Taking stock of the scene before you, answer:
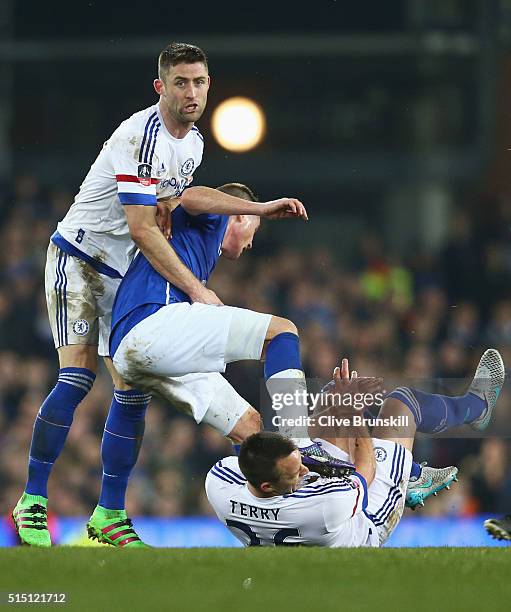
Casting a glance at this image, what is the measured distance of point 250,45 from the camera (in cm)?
1675

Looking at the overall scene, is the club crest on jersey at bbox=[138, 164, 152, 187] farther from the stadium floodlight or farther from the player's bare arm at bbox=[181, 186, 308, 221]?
the stadium floodlight

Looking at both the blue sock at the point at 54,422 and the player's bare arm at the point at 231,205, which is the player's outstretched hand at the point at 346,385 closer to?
the player's bare arm at the point at 231,205

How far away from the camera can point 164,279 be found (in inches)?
248

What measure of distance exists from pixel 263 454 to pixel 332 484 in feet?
1.41

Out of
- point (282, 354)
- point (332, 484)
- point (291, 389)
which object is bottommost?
Answer: point (332, 484)

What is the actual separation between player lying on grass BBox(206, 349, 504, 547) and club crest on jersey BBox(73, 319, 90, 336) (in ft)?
2.91

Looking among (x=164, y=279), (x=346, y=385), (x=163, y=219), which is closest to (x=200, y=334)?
(x=164, y=279)

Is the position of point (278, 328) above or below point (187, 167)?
below

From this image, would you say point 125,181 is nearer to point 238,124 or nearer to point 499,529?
point 499,529

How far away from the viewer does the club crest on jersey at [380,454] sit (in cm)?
684

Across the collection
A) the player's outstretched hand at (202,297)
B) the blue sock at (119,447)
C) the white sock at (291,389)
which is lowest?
the blue sock at (119,447)

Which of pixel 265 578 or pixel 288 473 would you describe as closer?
pixel 265 578

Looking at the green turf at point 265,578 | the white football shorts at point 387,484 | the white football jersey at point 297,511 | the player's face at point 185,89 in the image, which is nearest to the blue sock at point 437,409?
the white football shorts at point 387,484

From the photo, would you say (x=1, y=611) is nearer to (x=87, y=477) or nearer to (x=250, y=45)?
(x=87, y=477)
